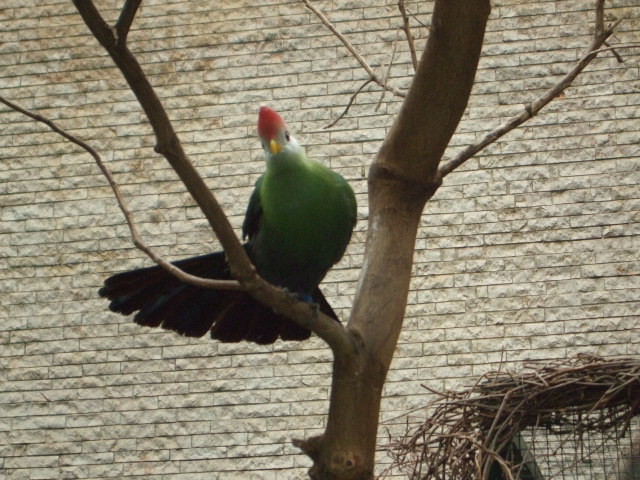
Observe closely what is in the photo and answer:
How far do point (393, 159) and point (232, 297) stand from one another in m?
0.63

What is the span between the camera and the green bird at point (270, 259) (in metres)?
1.93

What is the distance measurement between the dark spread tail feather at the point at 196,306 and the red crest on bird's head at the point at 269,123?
1.11 ft

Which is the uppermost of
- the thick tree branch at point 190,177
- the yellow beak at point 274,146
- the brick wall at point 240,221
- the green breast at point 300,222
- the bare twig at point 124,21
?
the brick wall at point 240,221

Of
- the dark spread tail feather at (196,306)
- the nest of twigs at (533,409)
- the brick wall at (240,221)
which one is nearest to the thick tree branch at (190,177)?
the dark spread tail feather at (196,306)

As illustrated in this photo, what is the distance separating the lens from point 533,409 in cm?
235

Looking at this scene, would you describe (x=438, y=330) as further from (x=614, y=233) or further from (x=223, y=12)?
(x=223, y=12)

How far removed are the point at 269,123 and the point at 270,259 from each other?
39 cm

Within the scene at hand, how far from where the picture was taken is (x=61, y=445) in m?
4.02

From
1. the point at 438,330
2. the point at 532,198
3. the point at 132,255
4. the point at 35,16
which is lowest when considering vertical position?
the point at 438,330

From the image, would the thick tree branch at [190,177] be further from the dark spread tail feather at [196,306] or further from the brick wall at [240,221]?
the brick wall at [240,221]

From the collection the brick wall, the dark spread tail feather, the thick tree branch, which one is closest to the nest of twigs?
the dark spread tail feather

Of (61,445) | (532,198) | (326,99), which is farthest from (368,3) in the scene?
(61,445)

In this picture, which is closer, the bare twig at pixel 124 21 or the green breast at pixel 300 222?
the bare twig at pixel 124 21

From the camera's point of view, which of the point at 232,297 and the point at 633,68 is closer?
the point at 232,297
